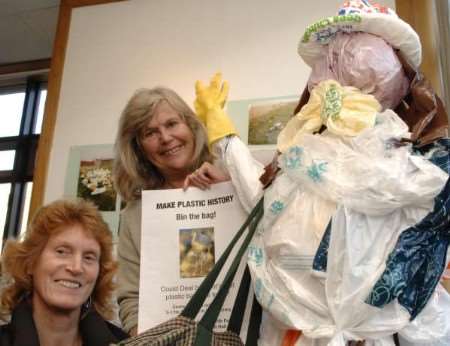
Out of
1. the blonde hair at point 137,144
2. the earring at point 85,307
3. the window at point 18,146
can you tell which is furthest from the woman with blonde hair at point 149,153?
the window at point 18,146

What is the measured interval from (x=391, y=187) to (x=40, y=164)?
161cm

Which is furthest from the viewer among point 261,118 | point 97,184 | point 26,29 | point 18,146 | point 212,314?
point 18,146

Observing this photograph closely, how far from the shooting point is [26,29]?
251cm

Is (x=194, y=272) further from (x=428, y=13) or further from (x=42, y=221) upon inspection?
(x=428, y=13)

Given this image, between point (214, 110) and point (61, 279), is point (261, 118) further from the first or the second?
point (61, 279)

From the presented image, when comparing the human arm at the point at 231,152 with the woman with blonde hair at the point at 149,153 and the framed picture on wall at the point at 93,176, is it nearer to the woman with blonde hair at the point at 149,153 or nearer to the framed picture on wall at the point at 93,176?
Result: the woman with blonde hair at the point at 149,153

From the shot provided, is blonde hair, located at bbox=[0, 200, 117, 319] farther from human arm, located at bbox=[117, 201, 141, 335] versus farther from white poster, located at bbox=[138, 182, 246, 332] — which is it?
white poster, located at bbox=[138, 182, 246, 332]

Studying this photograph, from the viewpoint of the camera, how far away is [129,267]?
1108 mm

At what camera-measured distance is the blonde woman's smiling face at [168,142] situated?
1159 millimetres

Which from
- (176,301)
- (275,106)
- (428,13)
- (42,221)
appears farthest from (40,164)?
(428,13)

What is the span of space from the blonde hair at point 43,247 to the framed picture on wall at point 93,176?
2.07 ft

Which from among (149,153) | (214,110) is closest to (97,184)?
(149,153)

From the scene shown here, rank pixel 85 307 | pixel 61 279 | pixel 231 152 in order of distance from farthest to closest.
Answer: pixel 85 307
pixel 61 279
pixel 231 152

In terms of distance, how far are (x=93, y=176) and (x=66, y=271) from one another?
33.5 inches
